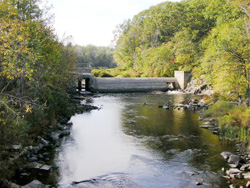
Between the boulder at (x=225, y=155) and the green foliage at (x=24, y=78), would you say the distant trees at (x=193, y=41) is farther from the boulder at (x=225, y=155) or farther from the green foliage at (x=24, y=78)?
the green foliage at (x=24, y=78)

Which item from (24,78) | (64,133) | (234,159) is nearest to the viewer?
(234,159)

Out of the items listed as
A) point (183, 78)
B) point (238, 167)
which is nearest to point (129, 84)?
point (183, 78)

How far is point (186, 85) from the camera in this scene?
41.5 m

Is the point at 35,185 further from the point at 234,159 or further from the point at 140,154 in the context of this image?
the point at 234,159

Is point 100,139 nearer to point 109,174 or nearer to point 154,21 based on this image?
point 109,174

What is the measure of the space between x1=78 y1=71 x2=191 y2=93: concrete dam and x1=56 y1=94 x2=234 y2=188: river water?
18.8m

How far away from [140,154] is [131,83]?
92.4 feet

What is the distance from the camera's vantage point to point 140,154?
12.6 metres

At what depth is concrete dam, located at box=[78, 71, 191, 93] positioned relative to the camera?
127 ft

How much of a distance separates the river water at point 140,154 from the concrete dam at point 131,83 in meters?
18.8

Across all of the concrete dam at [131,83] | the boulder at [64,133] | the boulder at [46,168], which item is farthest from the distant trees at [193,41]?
the boulder at [46,168]

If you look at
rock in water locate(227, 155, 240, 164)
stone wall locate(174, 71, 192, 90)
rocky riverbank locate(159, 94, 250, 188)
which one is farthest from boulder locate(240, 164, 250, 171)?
stone wall locate(174, 71, 192, 90)

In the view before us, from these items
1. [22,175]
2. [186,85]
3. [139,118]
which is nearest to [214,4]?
[186,85]

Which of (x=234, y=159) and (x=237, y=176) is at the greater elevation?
(x=234, y=159)
